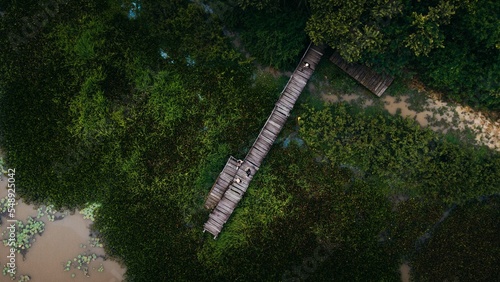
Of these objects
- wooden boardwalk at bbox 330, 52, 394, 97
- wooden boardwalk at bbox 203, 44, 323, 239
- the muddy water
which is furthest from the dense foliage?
the muddy water

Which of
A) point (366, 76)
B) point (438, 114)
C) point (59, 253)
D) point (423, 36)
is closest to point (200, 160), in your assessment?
point (59, 253)

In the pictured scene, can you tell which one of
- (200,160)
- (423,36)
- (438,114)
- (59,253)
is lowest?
(59,253)

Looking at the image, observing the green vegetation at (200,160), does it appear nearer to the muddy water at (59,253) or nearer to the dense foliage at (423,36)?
the muddy water at (59,253)

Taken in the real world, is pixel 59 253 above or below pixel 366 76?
below

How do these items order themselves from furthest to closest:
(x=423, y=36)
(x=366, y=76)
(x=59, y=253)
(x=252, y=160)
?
(x=59, y=253) → (x=366, y=76) → (x=252, y=160) → (x=423, y=36)

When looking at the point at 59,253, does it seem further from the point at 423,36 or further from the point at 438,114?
the point at 438,114

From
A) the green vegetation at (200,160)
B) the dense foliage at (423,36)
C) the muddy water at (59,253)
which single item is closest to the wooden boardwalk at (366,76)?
the green vegetation at (200,160)
